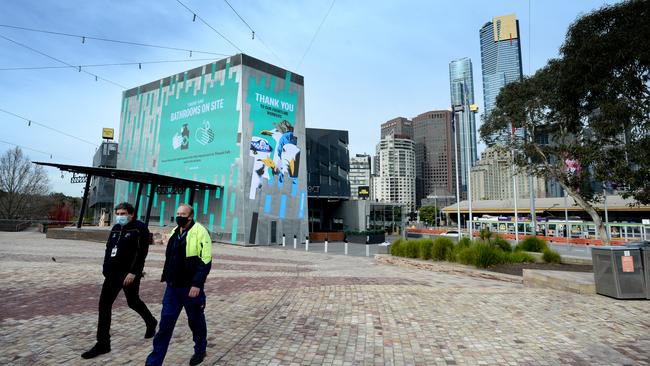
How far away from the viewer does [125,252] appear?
4426mm

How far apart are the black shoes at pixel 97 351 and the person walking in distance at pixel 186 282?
1.09 metres

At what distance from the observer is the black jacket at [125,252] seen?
4.38 meters

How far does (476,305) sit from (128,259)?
6.31m

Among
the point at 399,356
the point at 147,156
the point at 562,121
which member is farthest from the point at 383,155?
the point at 399,356

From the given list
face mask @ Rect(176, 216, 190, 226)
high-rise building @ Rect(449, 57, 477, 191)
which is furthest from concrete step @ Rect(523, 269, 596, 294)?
high-rise building @ Rect(449, 57, 477, 191)

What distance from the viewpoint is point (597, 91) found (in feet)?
37.1

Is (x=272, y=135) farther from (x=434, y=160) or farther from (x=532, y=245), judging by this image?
(x=434, y=160)

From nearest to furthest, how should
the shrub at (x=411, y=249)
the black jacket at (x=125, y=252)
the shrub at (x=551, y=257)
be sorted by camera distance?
the black jacket at (x=125, y=252) → the shrub at (x=551, y=257) → the shrub at (x=411, y=249)

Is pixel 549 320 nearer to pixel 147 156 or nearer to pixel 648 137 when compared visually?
pixel 648 137

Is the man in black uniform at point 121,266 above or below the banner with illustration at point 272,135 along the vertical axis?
below

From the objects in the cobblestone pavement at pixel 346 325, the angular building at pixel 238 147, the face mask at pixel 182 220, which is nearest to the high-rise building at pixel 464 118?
the angular building at pixel 238 147

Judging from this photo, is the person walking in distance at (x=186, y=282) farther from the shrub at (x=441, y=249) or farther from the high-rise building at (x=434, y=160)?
the high-rise building at (x=434, y=160)

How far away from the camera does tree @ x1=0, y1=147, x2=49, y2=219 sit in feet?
149

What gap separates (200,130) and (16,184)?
33.1 meters
